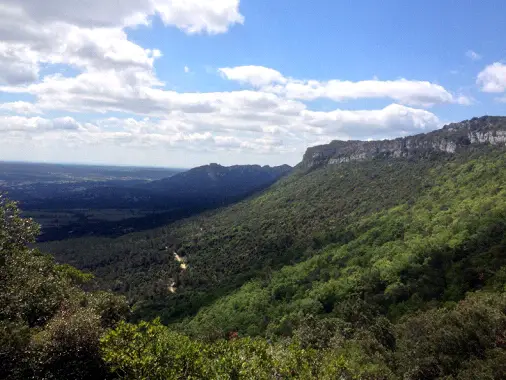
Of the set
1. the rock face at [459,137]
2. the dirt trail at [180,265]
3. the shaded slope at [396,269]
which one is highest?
the rock face at [459,137]

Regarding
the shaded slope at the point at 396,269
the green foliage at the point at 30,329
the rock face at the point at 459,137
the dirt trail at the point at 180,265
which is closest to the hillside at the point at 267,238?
the rock face at the point at 459,137

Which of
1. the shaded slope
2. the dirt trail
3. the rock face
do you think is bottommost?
the dirt trail

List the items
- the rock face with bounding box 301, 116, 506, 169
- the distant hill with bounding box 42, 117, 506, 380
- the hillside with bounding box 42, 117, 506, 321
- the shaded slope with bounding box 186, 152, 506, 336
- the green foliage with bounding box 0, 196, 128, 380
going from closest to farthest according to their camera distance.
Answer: the green foliage with bounding box 0, 196, 128, 380 → the distant hill with bounding box 42, 117, 506, 380 → the shaded slope with bounding box 186, 152, 506, 336 → the hillside with bounding box 42, 117, 506, 321 → the rock face with bounding box 301, 116, 506, 169

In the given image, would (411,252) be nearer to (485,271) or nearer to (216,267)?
(485,271)

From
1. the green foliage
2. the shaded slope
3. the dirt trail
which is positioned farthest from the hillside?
the green foliage

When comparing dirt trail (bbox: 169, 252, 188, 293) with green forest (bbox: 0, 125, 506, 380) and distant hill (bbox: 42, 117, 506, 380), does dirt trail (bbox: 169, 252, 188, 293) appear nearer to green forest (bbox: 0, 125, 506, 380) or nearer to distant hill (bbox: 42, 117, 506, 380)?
distant hill (bbox: 42, 117, 506, 380)

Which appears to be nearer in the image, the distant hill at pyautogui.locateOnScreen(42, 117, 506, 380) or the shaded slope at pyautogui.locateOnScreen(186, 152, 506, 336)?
the distant hill at pyautogui.locateOnScreen(42, 117, 506, 380)

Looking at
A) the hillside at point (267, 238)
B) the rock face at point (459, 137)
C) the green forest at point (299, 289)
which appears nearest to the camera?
the green forest at point (299, 289)

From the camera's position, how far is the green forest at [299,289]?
21.5 m

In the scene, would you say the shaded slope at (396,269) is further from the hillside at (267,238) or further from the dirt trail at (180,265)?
the dirt trail at (180,265)

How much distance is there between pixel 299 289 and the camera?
309 ft

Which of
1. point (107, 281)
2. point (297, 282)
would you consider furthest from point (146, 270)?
point (297, 282)

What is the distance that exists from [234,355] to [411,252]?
7366cm

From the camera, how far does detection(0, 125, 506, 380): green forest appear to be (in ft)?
70.5
